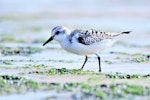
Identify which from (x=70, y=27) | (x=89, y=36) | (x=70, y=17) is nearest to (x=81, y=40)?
(x=89, y=36)

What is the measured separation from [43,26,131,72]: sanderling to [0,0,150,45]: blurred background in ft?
18.3

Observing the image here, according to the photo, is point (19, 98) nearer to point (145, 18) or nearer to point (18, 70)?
point (18, 70)

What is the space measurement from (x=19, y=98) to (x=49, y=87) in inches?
37.4

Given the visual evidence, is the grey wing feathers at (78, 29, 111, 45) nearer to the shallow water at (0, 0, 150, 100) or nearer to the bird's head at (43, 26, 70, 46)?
the bird's head at (43, 26, 70, 46)

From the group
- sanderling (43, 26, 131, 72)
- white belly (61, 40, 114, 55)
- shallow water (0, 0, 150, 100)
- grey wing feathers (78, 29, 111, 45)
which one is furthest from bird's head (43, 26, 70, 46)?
shallow water (0, 0, 150, 100)

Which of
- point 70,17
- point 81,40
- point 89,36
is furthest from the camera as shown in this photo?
point 70,17

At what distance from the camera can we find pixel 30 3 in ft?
102

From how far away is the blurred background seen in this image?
2064cm

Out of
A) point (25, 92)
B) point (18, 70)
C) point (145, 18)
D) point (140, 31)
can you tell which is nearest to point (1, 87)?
point (25, 92)

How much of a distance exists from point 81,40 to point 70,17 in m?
14.4

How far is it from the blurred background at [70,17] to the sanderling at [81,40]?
557cm

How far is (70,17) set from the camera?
1054 inches

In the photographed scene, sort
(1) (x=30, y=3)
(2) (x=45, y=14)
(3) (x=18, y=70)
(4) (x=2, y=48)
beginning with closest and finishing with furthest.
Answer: (3) (x=18, y=70), (4) (x=2, y=48), (2) (x=45, y=14), (1) (x=30, y=3)

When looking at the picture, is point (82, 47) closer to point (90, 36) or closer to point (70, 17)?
point (90, 36)
